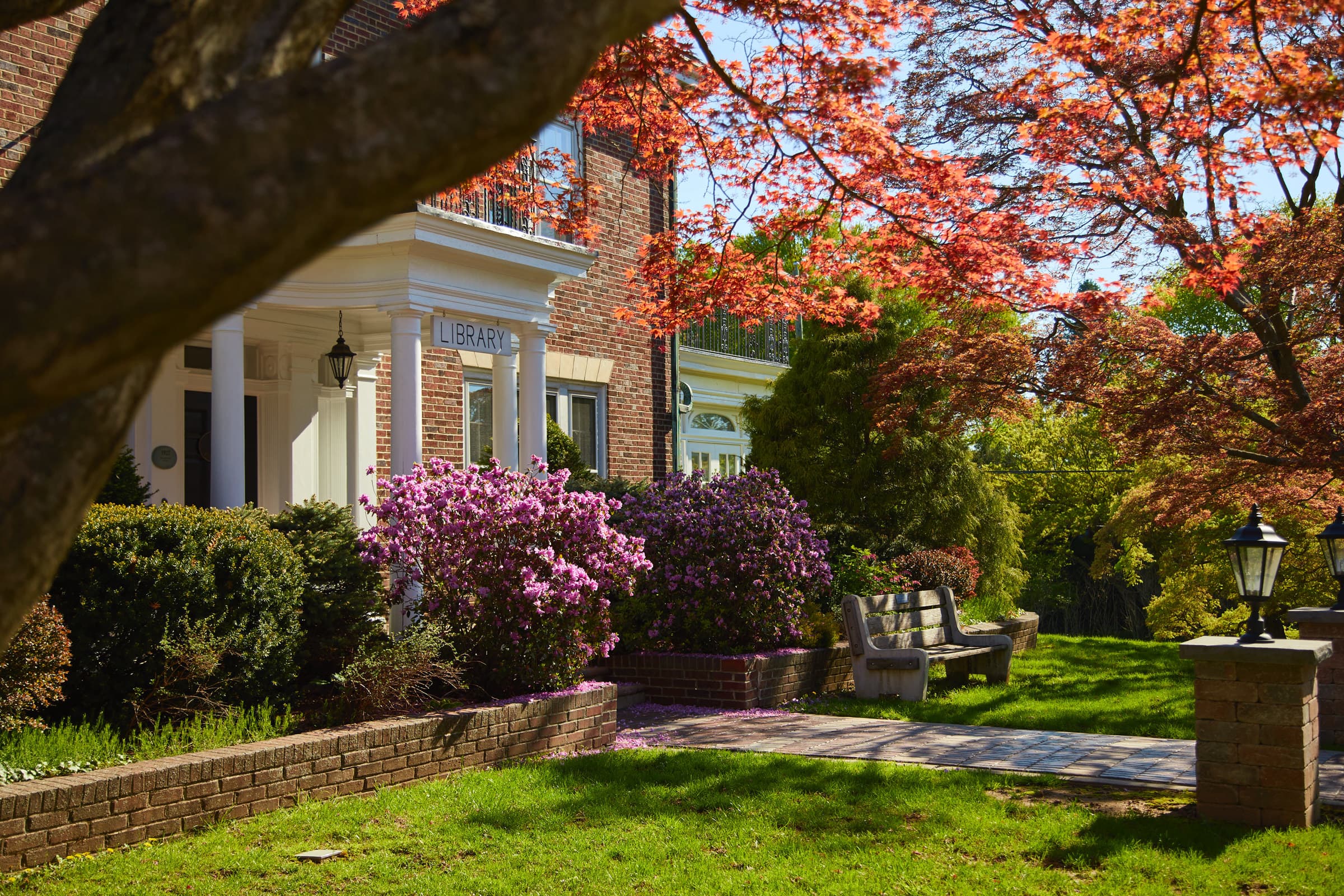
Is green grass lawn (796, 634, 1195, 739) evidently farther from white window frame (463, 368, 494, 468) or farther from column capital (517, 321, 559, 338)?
white window frame (463, 368, 494, 468)

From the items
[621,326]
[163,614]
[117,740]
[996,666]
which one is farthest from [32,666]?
[621,326]

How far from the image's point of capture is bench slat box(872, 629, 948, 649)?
1112 centimetres

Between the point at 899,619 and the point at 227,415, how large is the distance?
6592 millimetres

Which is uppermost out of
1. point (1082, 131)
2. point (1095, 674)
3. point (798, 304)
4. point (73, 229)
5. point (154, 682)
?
point (1082, 131)

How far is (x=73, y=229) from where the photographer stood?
1.39 meters

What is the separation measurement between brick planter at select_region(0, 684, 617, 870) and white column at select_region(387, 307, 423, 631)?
266 cm

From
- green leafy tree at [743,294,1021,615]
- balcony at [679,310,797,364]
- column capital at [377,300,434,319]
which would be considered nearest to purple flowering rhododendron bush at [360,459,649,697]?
column capital at [377,300,434,319]

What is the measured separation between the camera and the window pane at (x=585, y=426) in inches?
595

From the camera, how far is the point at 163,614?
6.55 m

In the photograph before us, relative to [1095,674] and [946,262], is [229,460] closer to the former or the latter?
[946,262]

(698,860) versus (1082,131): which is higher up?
(1082,131)

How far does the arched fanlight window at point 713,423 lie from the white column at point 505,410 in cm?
802

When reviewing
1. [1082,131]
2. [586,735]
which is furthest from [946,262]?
[586,735]

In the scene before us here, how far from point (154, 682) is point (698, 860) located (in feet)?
10.9
